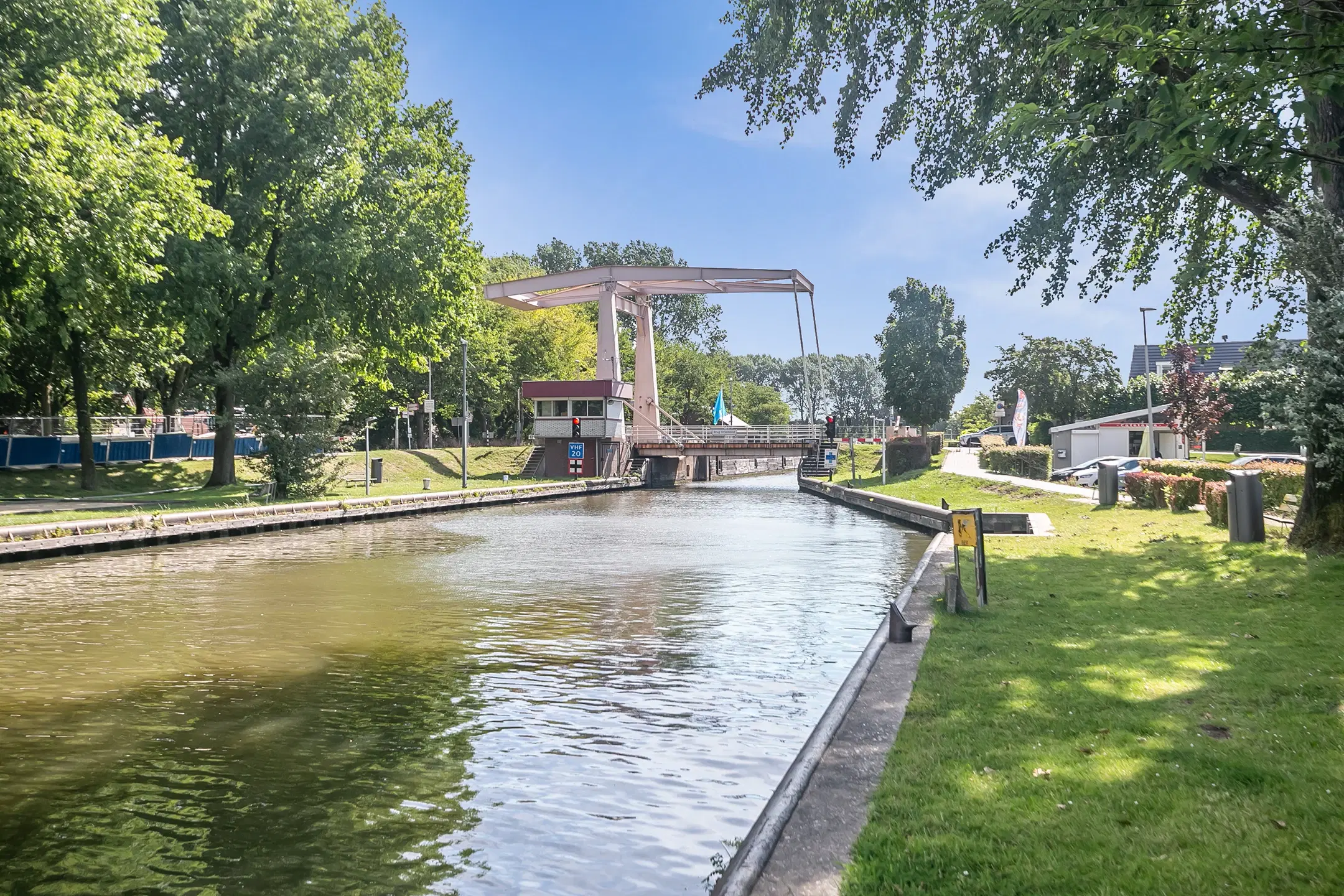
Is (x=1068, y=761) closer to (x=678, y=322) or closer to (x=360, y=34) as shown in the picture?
(x=360, y=34)

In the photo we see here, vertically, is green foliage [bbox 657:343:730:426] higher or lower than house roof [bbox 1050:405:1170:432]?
higher

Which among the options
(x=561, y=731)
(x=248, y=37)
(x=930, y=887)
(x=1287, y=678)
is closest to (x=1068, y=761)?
(x=930, y=887)

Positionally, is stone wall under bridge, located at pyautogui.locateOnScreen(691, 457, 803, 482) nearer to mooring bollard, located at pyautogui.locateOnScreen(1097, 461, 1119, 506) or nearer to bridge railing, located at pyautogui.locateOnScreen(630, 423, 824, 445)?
bridge railing, located at pyautogui.locateOnScreen(630, 423, 824, 445)

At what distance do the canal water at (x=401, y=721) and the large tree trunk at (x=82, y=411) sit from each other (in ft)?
56.0

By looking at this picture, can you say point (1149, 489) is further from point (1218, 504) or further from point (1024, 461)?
point (1024, 461)

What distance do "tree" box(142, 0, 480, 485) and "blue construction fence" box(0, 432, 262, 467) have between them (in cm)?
504

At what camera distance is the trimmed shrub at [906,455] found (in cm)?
5478

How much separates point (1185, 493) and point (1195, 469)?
4.67 meters

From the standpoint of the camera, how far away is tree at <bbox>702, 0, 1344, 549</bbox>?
8695 millimetres

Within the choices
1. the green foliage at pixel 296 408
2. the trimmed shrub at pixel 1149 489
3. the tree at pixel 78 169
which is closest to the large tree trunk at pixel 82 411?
the tree at pixel 78 169

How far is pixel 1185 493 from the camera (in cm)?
2353

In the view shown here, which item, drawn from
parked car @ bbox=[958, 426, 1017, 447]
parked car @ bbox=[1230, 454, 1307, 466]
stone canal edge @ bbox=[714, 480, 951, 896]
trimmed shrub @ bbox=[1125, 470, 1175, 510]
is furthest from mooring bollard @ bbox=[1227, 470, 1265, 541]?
parked car @ bbox=[958, 426, 1017, 447]

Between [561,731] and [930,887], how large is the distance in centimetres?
427

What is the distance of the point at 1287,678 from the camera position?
7492mm
